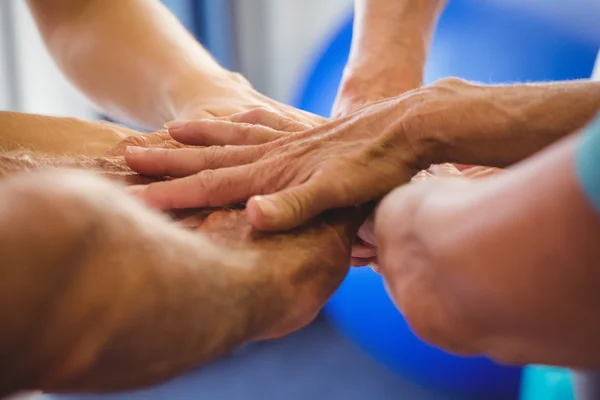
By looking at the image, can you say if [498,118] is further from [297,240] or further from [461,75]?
[461,75]

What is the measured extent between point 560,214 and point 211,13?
6.31ft

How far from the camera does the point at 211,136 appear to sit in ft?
2.48

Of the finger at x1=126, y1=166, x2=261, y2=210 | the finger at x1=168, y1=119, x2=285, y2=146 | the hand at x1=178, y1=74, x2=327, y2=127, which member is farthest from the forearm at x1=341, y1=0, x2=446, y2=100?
the finger at x1=126, y1=166, x2=261, y2=210

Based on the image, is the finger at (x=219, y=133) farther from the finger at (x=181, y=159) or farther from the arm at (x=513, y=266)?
the arm at (x=513, y=266)

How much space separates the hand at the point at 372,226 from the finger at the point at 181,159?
0.16 meters

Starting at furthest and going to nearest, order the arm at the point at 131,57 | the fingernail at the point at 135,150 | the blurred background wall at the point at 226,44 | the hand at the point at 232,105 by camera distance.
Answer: the blurred background wall at the point at 226,44 < the arm at the point at 131,57 < the hand at the point at 232,105 < the fingernail at the point at 135,150

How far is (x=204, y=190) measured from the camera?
635 millimetres

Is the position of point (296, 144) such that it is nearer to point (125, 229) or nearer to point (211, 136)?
point (211, 136)

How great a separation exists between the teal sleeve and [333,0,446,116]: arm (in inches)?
27.3

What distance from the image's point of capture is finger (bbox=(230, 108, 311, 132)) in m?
0.79

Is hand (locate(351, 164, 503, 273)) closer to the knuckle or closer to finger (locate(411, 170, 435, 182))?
finger (locate(411, 170, 435, 182))

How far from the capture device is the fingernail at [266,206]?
0.56 m

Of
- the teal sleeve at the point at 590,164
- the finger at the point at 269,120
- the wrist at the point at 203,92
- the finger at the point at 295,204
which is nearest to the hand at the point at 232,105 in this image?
the wrist at the point at 203,92

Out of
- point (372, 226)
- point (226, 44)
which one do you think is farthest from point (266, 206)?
point (226, 44)
